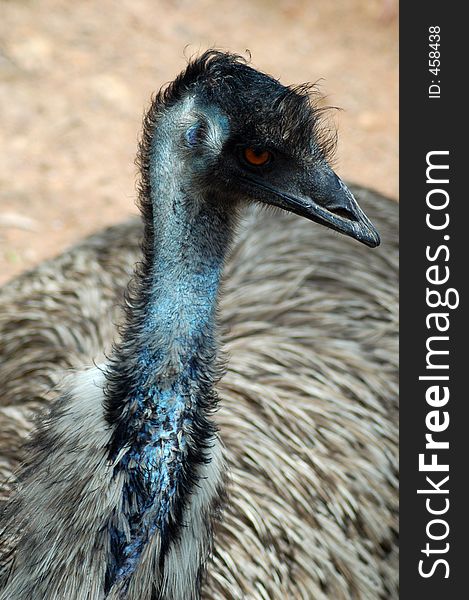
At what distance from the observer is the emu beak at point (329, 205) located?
203 centimetres

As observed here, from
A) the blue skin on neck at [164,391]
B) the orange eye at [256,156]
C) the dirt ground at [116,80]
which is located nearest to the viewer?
the blue skin on neck at [164,391]

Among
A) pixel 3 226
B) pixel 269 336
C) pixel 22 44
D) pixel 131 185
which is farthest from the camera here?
pixel 22 44

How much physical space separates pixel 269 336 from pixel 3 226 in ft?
7.18

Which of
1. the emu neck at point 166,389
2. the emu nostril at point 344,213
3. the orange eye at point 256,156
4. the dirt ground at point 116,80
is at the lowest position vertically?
the emu neck at point 166,389

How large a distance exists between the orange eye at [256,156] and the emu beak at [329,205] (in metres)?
0.06

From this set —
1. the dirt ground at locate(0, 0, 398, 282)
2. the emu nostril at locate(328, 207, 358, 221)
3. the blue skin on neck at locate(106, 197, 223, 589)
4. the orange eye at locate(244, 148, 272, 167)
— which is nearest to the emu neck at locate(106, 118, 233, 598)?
the blue skin on neck at locate(106, 197, 223, 589)

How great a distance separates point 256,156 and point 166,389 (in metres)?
0.46

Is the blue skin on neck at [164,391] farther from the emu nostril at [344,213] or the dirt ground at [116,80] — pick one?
the dirt ground at [116,80]

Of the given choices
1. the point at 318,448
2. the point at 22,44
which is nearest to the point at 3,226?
the point at 22,44

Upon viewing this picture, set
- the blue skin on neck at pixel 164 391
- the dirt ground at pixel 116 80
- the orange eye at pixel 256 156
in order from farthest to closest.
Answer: the dirt ground at pixel 116 80, the orange eye at pixel 256 156, the blue skin on neck at pixel 164 391

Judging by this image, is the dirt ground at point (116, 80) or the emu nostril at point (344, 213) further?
the dirt ground at point (116, 80)

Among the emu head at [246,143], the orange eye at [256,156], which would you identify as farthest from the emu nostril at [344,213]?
the orange eye at [256,156]

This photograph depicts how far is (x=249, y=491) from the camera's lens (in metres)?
2.62

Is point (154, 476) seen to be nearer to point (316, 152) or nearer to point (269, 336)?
point (316, 152)
